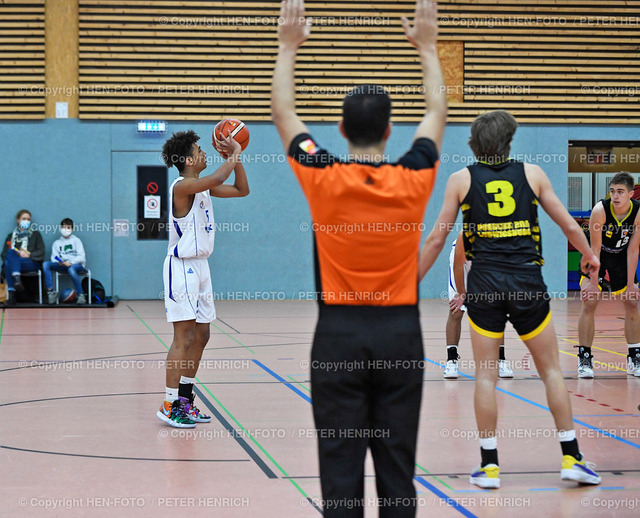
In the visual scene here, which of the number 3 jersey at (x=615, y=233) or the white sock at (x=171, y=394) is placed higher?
the number 3 jersey at (x=615, y=233)

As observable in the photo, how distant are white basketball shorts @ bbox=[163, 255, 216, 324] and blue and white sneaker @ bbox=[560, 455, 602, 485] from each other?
2.59 metres

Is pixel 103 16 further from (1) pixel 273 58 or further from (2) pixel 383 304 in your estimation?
(2) pixel 383 304

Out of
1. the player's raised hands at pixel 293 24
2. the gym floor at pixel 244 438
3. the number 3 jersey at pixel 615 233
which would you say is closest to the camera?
the player's raised hands at pixel 293 24

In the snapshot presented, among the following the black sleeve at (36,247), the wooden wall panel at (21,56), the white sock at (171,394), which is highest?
the wooden wall panel at (21,56)

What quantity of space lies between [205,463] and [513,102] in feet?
44.2

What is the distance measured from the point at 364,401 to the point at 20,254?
1341cm

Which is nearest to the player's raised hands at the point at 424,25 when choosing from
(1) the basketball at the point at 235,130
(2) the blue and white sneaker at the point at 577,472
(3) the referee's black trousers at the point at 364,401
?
(3) the referee's black trousers at the point at 364,401

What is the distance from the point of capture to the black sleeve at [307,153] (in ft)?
8.35

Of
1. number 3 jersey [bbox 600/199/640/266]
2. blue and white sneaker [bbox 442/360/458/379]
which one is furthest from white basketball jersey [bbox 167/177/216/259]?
number 3 jersey [bbox 600/199/640/266]

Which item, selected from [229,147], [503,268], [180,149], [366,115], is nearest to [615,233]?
[503,268]

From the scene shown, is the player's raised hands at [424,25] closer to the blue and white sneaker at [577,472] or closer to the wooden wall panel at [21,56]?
the blue and white sneaker at [577,472]

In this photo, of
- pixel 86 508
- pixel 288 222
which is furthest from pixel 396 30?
pixel 86 508

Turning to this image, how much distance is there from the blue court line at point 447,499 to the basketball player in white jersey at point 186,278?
1.96m

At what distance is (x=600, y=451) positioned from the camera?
5082mm
